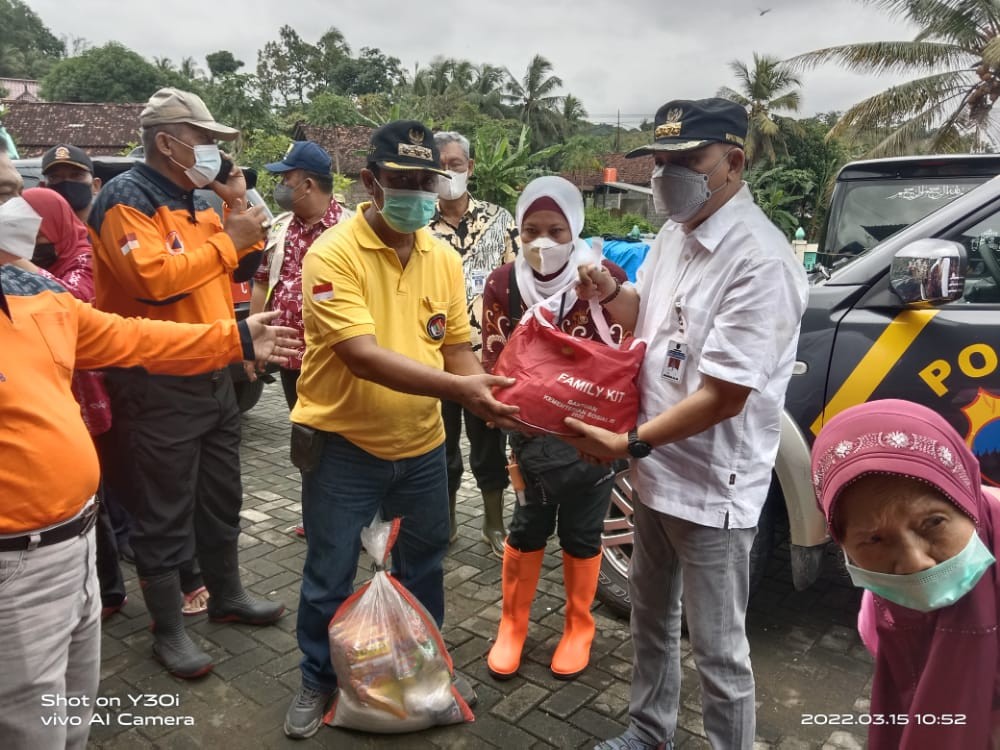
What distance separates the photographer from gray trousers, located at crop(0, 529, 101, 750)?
1726 mm

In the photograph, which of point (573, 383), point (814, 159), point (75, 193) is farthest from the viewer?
point (814, 159)

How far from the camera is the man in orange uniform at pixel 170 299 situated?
2773 millimetres

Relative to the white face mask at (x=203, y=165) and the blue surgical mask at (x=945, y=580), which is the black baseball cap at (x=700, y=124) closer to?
the blue surgical mask at (x=945, y=580)

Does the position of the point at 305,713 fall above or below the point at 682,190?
below

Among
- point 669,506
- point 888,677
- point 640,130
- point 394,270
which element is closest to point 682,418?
point 669,506

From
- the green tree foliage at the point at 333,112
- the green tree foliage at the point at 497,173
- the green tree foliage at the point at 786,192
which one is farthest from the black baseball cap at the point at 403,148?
the green tree foliage at the point at 333,112

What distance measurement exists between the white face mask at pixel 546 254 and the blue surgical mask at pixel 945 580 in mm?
1783

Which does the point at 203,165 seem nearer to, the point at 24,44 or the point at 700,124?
the point at 700,124

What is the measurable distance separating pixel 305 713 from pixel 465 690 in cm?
58

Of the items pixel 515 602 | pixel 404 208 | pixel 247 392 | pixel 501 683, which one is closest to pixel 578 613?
pixel 515 602

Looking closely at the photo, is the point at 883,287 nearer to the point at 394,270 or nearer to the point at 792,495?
the point at 792,495

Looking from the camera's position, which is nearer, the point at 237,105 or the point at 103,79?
the point at 237,105

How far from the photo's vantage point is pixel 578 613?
10.1 feet

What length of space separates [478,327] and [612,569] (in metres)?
1.39
